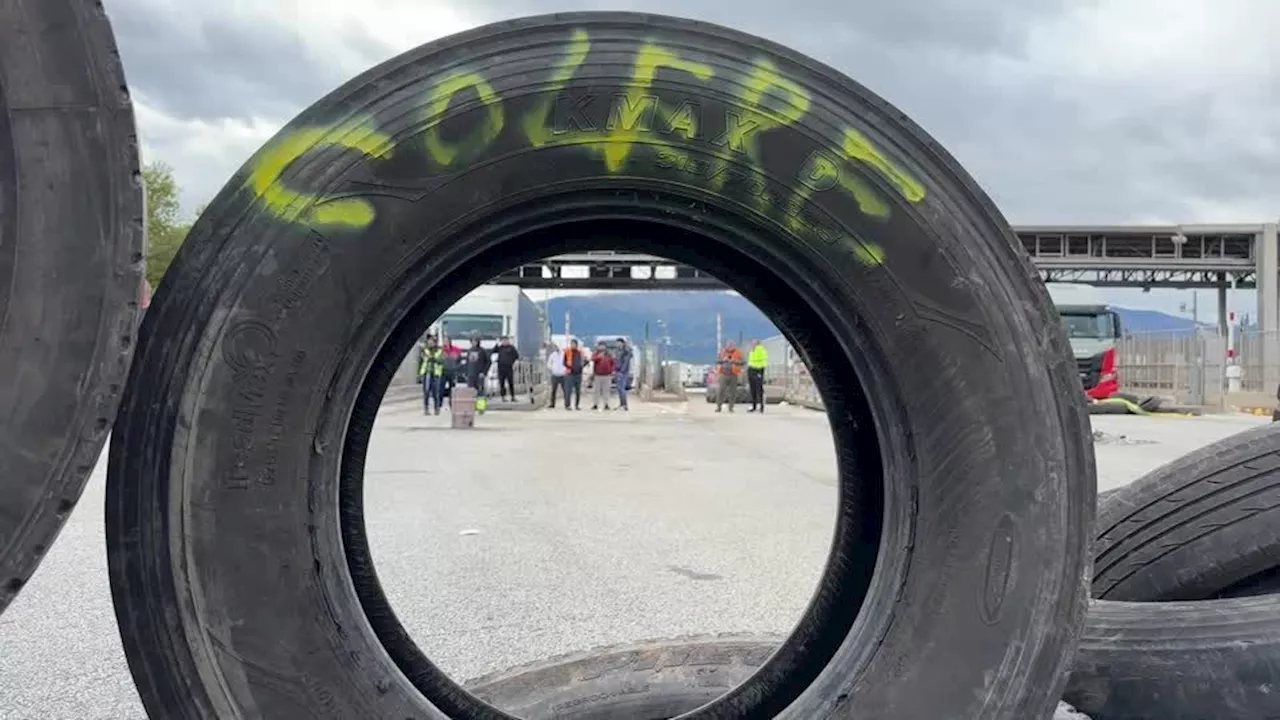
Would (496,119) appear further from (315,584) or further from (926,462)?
(926,462)

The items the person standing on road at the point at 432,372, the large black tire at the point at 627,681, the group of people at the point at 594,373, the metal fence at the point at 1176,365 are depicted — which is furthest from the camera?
the metal fence at the point at 1176,365

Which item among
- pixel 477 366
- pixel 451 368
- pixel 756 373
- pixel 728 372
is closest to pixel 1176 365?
pixel 756 373

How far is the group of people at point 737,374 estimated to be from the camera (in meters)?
24.6

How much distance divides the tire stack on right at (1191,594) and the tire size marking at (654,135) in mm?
1295

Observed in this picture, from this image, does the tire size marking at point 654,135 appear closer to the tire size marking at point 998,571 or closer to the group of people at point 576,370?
the tire size marking at point 998,571

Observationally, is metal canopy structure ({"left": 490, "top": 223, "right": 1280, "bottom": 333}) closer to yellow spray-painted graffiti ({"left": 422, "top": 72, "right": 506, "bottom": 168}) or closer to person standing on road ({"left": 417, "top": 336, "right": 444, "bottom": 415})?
person standing on road ({"left": 417, "top": 336, "right": 444, "bottom": 415})

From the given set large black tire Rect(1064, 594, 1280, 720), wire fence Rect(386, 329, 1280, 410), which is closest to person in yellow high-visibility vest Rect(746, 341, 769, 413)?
wire fence Rect(386, 329, 1280, 410)

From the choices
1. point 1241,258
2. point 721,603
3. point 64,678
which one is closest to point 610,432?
point 721,603

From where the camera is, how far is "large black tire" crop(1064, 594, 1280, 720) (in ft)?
7.09

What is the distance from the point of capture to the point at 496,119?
1.55 m

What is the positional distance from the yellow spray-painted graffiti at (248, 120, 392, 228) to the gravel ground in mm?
2320

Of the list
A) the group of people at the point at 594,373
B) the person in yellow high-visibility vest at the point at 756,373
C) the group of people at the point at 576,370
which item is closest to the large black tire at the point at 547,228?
the group of people at the point at 576,370

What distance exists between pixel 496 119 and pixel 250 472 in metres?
0.64

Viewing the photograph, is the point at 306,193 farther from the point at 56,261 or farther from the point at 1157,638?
the point at 1157,638
